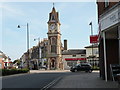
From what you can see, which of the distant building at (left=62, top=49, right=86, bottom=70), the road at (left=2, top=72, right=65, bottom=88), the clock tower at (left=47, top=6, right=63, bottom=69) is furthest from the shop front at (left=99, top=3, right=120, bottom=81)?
the clock tower at (left=47, top=6, right=63, bottom=69)

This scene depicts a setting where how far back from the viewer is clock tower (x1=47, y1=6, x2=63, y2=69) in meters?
94.4

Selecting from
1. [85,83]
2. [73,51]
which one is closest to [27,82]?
[85,83]

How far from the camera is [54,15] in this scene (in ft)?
329

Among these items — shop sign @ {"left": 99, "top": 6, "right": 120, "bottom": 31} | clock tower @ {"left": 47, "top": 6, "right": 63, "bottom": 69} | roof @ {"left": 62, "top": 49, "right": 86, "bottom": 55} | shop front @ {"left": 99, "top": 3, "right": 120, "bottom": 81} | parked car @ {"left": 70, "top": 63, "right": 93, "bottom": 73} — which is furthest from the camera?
clock tower @ {"left": 47, "top": 6, "right": 63, "bottom": 69}

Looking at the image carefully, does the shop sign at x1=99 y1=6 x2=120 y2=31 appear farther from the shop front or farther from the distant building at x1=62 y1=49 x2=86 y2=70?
the distant building at x1=62 y1=49 x2=86 y2=70

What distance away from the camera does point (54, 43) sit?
9675cm

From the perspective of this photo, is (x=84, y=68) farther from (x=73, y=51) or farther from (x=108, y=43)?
(x=73, y=51)

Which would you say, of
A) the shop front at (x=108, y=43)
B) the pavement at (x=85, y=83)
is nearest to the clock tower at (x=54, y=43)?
the pavement at (x=85, y=83)

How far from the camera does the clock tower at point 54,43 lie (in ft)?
310

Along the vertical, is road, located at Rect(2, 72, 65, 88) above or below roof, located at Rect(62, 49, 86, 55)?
below

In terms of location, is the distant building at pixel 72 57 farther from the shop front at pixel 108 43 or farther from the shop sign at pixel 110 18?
the shop sign at pixel 110 18

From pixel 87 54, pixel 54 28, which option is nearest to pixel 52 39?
pixel 54 28

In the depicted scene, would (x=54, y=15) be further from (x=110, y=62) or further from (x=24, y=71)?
(x=110, y=62)

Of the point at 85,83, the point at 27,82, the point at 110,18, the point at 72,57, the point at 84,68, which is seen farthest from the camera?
the point at 72,57
